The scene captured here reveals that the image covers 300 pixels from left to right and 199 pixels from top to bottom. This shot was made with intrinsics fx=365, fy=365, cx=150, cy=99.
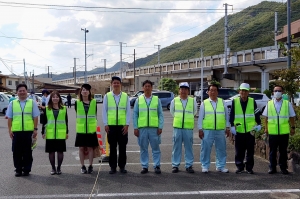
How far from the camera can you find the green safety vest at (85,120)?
7551mm

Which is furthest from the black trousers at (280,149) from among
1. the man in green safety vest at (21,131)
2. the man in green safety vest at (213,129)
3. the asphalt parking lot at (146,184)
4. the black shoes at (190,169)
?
the man in green safety vest at (21,131)

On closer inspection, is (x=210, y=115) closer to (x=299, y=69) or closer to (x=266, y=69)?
(x=299, y=69)

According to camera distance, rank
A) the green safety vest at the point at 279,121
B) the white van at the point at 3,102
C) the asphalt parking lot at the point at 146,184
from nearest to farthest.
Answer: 1. the asphalt parking lot at the point at 146,184
2. the green safety vest at the point at 279,121
3. the white van at the point at 3,102

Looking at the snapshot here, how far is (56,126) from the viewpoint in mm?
7594

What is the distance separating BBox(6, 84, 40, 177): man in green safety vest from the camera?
7406 millimetres

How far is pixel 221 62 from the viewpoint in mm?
43656

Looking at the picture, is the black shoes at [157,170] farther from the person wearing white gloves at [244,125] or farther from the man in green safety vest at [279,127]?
the man in green safety vest at [279,127]

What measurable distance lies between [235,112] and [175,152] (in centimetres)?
153

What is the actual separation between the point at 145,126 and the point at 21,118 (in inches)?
99.8

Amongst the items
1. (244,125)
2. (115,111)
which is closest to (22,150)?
(115,111)

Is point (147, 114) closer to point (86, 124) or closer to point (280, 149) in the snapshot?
point (86, 124)

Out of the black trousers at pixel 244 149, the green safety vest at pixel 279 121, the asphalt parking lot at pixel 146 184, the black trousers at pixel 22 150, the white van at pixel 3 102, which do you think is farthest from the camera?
the white van at pixel 3 102

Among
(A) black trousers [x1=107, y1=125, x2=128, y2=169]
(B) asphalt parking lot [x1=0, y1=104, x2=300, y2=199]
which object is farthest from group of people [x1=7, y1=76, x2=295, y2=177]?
(B) asphalt parking lot [x1=0, y1=104, x2=300, y2=199]

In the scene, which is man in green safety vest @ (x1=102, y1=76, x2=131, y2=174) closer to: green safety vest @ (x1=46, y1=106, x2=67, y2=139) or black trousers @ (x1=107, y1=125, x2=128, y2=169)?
black trousers @ (x1=107, y1=125, x2=128, y2=169)
